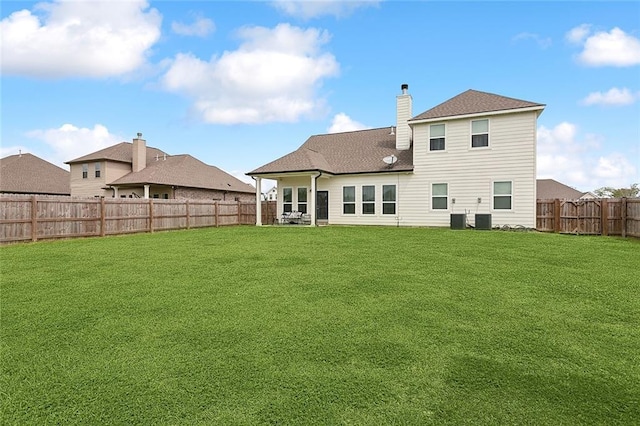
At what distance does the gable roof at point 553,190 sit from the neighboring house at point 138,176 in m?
30.4

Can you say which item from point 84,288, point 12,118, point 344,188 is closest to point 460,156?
point 344,188

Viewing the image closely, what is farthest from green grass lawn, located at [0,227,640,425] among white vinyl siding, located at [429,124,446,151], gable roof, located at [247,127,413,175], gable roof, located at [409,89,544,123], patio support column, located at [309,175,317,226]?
gable roof, located at [247,127,413,175]

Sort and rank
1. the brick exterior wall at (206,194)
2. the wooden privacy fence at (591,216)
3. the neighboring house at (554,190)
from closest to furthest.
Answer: the wooden privacy fence at (591,216)
the brick exterior wall at (206,194)
the neighboring house at (554,190)

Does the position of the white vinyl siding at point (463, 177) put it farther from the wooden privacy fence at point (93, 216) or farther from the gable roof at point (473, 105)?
the wooden privacy fence at point (93, 216)

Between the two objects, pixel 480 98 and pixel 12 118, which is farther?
pixel 480 98

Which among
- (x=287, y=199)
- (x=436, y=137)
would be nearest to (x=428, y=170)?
(x=436, y=137)

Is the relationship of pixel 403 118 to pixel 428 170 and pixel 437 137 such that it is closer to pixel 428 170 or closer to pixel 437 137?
pixel 437 137

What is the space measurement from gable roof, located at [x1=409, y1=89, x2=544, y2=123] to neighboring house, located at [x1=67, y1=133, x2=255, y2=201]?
1764 centimetres

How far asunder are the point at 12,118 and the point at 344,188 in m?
14.2

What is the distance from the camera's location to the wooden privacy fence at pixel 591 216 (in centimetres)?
1215

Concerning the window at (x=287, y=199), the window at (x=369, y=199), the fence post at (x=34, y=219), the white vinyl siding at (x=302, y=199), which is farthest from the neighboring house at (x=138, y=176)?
the window at (x=369, y=199)

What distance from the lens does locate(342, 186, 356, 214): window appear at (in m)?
18.0

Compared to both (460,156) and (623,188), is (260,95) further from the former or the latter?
(623,188)

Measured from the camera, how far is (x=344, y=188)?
18.3 meters
